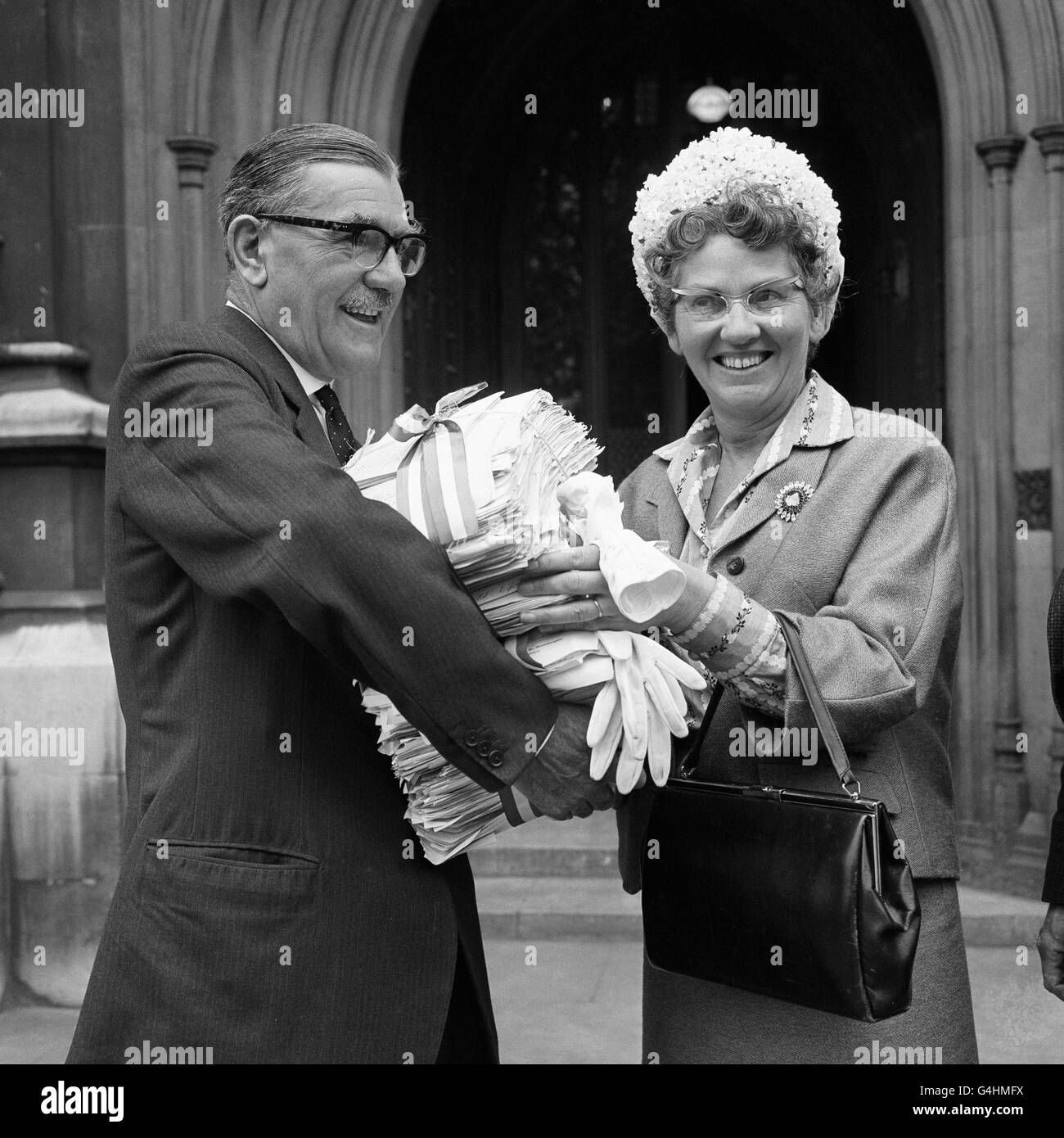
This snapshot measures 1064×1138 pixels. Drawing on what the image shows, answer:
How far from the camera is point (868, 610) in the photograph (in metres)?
1.88

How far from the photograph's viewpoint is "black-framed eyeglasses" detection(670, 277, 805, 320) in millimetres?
2041

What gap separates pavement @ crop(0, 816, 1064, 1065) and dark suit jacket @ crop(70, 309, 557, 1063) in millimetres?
2499

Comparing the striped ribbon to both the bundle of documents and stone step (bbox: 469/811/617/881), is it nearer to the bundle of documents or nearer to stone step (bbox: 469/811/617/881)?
the bundle of documents

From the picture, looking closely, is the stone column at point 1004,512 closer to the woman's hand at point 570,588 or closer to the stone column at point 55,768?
the stone column at point 55,768

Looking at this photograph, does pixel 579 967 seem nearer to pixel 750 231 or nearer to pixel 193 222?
pixel 193 222

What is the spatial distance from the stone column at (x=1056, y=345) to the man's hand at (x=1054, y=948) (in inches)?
112

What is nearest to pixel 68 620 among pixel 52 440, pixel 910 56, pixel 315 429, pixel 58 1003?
pixel 52 440

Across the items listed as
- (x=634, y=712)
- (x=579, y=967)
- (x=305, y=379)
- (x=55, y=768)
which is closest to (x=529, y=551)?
(x=634, y=712)

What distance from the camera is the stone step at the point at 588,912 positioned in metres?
5.02

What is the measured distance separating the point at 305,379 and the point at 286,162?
30 cm

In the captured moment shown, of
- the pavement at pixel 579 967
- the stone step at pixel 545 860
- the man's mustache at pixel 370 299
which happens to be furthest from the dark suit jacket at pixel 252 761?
the stone step at pixel 545 860

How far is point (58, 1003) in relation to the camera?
466 centimetres

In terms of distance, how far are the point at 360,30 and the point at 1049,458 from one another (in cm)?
320

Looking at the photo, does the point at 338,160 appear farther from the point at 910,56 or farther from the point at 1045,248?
the point at 910,56
